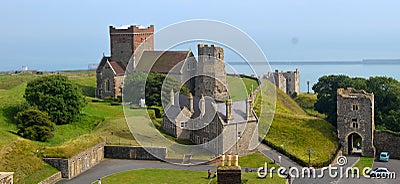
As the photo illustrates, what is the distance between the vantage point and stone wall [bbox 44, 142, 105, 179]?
35.7m

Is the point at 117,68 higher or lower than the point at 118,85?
higher

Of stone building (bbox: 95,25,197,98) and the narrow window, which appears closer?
the narrow window

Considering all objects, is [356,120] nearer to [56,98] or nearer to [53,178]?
[53,178]

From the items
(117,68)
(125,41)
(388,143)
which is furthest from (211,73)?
(388,143)

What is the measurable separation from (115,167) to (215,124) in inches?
326

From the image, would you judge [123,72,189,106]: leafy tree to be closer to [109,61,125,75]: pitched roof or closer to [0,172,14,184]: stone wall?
[109,61,125,75]: pitched roof

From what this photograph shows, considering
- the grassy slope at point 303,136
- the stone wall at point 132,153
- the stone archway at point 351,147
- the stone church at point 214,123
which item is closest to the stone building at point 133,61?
the stone church at point 214,123

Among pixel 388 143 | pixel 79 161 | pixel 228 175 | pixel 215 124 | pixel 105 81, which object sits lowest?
pixel 79 161

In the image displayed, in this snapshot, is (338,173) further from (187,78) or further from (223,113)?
(187,78)

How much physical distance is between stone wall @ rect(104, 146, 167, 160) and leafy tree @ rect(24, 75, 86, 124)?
26.2 ft

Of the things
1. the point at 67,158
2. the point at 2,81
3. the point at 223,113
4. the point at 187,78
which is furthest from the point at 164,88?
the point at 2,81

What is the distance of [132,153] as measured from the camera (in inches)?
1619

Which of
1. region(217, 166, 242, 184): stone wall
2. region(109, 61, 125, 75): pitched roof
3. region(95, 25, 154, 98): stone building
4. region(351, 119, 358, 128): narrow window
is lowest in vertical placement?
region(351, 119, 358, 128): narrow window

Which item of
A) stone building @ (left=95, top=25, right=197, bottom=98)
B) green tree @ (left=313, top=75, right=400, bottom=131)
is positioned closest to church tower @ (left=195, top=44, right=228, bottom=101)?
stone building @ (left=95, top=25, right=197, bottom=98)
